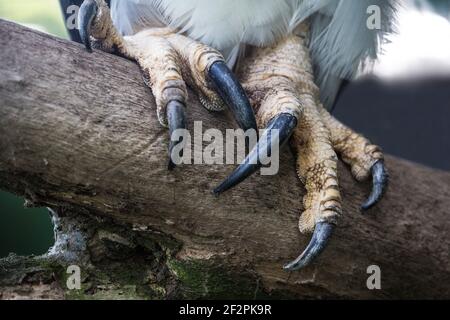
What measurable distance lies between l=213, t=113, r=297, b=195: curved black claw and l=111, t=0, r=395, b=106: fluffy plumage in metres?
0.27

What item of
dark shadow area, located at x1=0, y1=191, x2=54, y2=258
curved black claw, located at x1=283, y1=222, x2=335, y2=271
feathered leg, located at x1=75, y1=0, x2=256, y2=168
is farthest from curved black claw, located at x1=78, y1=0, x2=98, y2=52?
dark shadow area, located at x1=0, y1=191, x2=54, y2=258

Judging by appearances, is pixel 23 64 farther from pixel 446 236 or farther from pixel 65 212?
pixel 446 236

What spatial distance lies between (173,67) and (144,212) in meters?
0.25

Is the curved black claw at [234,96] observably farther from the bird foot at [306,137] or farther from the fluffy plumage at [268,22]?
the fluffy plumage at [268,22]

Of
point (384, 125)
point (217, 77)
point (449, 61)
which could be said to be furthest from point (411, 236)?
→ point (384, 125)

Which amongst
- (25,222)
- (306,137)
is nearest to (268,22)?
(306,137)

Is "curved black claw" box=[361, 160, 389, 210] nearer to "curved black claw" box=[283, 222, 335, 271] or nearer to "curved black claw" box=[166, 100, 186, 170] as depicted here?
"curved black claw" box=[283, 222, 335, 271]

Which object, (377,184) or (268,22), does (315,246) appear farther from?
(268,22)

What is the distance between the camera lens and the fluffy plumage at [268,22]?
1.11 m

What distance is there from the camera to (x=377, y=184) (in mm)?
1091

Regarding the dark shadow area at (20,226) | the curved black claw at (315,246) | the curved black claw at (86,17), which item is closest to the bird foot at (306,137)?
the curved black claw at (315,246)

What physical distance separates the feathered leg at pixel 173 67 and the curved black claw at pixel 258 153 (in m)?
0.04

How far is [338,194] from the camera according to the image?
100 cm

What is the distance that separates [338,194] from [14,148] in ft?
1.78
